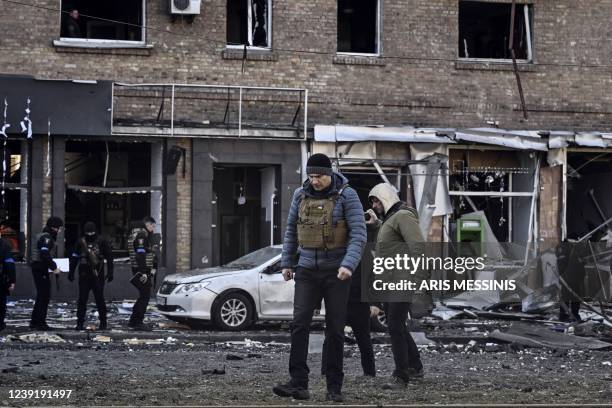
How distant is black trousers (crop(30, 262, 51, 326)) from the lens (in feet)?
59.1

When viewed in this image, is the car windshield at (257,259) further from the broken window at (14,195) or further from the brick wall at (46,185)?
the broken window at (14,195)

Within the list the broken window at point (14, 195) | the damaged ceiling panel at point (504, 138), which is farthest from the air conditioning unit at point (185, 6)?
the damaged ceiling panel at point (504, 138)

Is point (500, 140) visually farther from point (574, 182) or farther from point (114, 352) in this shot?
point (114, 352)

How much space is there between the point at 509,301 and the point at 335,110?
231 inches

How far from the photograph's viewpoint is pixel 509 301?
21.5 metres

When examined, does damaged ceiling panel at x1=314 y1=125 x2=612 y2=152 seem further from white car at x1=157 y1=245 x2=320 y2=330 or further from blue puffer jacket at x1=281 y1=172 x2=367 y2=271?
blue puffer jacket at x1=281 y1=172 x2=367 y2=271

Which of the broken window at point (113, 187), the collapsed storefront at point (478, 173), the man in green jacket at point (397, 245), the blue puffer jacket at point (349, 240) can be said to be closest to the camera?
the blue puffer jacket at point (349, 240)

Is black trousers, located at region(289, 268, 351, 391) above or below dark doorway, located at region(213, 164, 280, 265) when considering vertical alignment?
below

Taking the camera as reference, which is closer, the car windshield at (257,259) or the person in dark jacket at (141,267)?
the person in dark jacket at (141,267)

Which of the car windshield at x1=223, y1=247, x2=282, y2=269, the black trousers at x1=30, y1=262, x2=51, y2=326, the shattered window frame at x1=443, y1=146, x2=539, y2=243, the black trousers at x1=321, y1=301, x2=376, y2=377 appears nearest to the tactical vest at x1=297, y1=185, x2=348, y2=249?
the black trousers at x1=321, y1=301, x2=376, y2=377

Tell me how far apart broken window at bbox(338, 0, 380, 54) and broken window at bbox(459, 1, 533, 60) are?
1.89 meters

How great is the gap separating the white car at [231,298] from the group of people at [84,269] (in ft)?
1.62

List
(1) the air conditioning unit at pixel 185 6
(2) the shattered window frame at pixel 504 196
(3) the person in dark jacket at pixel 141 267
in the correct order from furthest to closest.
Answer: (2) the shattered window frame at pixel 504 196, (1) the air conditioning unit at pixel 185 6, (3) the person in dark jacket at pixel 141 267

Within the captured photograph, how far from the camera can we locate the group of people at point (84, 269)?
17766 millimetres
